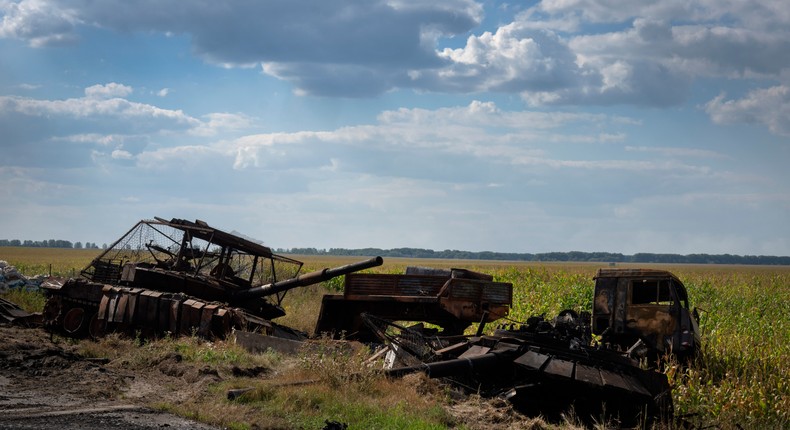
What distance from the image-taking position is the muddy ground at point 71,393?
10055 millimetres

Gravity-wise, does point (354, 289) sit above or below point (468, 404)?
above

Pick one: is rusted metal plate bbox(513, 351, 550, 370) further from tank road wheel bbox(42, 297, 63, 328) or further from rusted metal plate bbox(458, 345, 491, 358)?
tank road wheel bbox(42, 297, 63, 328)

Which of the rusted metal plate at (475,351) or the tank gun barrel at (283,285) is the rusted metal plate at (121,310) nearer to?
the tank gun barrel at (283,285)

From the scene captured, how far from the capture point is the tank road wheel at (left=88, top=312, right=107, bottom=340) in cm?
1986

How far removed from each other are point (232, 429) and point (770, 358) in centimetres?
1080

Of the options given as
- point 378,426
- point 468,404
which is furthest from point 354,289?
point 378,426

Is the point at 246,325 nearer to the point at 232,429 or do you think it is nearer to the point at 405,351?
the point at 405,351

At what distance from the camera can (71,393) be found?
12141 millimetres

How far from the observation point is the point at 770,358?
15.5m

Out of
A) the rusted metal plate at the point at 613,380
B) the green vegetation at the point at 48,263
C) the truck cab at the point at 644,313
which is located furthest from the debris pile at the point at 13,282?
the rusted metal plate at the point at 613,380

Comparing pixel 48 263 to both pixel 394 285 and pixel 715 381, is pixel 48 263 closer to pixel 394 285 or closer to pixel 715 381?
pixel 394 285

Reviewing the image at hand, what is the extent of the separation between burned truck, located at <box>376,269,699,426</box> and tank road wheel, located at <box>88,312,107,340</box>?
8300 mm

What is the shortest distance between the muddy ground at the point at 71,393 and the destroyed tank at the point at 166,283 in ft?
8.15

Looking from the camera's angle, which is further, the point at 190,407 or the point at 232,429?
the point at 190,407
